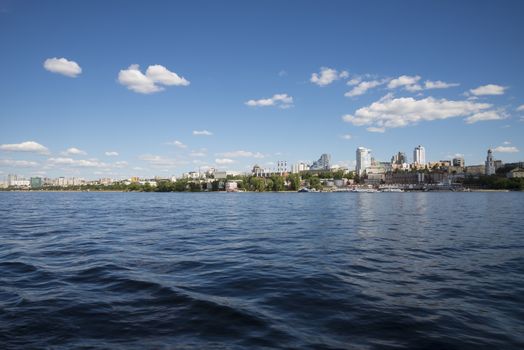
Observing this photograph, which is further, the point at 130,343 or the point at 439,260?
the point at 439,260

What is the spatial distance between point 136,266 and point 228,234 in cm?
1216

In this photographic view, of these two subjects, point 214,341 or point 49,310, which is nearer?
point 214,341

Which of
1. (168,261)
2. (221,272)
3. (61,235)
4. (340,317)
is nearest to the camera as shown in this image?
(340,317)

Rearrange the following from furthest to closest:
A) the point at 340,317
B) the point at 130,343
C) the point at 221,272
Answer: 1. the point at 221,272
2. the point at 340,317
3. the point at 130,343

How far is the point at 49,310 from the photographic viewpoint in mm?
9336

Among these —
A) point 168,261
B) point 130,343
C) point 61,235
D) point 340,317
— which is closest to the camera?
point 130,343

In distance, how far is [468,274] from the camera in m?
14.1

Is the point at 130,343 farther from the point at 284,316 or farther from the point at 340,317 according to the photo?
the point at 340,317

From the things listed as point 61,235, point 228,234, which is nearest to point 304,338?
point 228,234

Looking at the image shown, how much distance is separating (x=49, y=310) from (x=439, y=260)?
15.7m

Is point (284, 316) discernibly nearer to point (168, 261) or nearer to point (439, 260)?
point (168, 261)

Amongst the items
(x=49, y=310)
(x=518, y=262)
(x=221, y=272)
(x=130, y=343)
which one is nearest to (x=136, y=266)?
(x=221, y=272)

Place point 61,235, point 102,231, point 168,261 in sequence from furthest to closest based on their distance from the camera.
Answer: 1. point 102,231
2. point 61,235
3. point 168,261

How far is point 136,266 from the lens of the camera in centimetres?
1495
